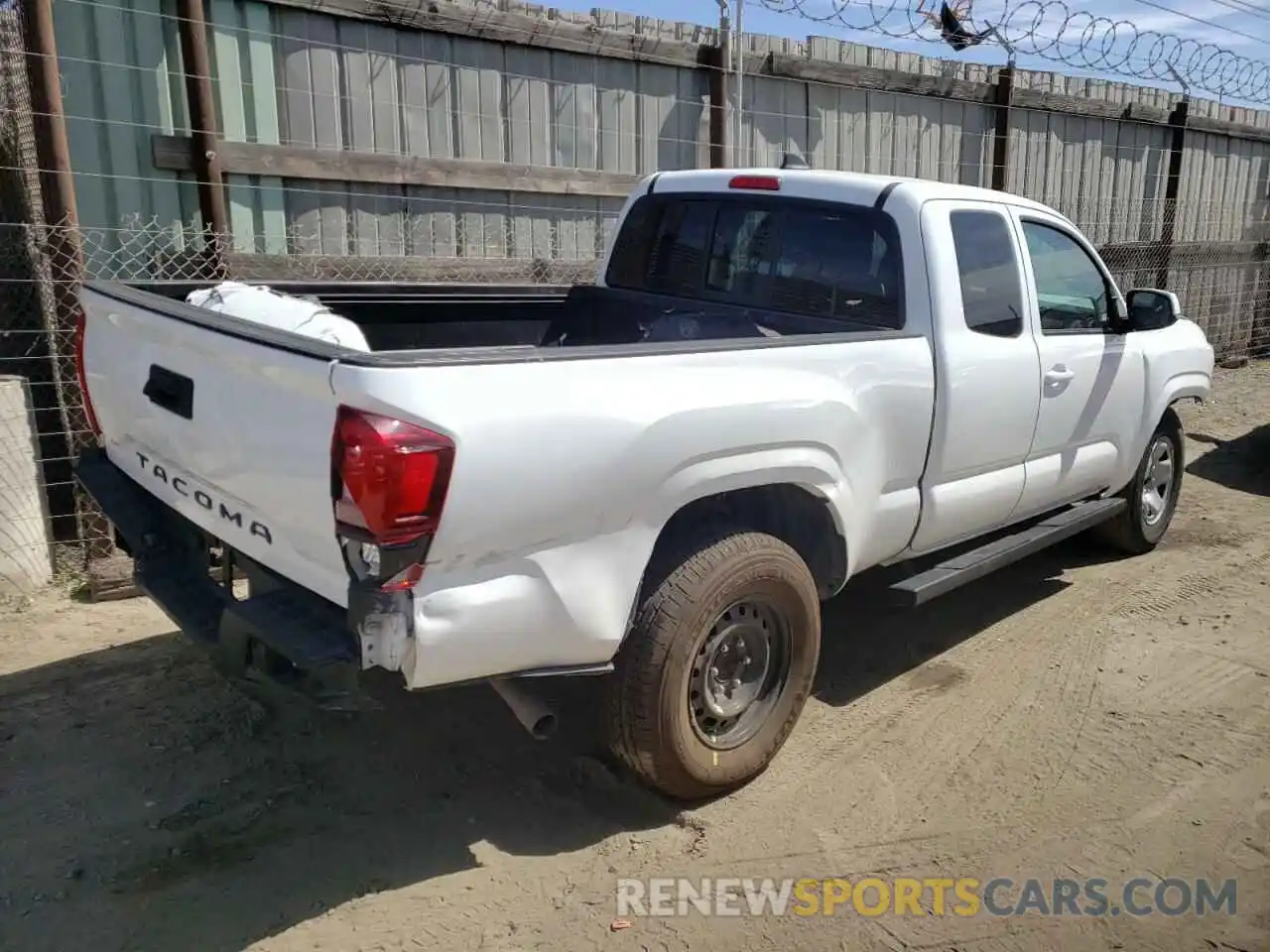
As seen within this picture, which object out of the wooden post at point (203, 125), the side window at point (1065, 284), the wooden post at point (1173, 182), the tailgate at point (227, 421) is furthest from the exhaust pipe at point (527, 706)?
the wooden post at point (1173, 182)

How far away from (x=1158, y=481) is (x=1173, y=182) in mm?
8067

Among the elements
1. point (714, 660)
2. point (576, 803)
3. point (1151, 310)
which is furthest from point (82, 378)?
point (1151, 310)

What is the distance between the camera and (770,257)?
14.6 feet

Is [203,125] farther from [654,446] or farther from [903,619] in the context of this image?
[903,619]

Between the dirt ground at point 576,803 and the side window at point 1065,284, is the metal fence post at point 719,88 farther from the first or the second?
the dirt ground at point 576,803

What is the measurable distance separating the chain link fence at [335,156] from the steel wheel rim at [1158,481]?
10.9 ft

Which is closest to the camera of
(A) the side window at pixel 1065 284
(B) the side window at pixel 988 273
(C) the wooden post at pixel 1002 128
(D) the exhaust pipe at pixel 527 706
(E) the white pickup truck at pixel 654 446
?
(E) the white pickup truck at pixel 654 446

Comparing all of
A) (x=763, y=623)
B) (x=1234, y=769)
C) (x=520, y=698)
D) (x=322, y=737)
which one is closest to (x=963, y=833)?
(x=763, y=623)

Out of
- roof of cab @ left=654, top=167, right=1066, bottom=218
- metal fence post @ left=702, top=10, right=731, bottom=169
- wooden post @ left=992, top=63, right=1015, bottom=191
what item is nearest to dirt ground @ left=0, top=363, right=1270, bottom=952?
roof of cab @ left=654, top=167, right=1066, bottom=218

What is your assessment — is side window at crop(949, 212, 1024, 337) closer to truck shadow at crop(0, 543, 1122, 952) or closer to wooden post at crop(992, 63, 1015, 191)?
truck shadow at crop(0, 543, 1122, 952)

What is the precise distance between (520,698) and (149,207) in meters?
3.97

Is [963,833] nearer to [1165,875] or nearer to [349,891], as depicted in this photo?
[1165,875]

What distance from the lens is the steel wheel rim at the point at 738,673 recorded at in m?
3.41

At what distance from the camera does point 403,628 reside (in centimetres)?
254
